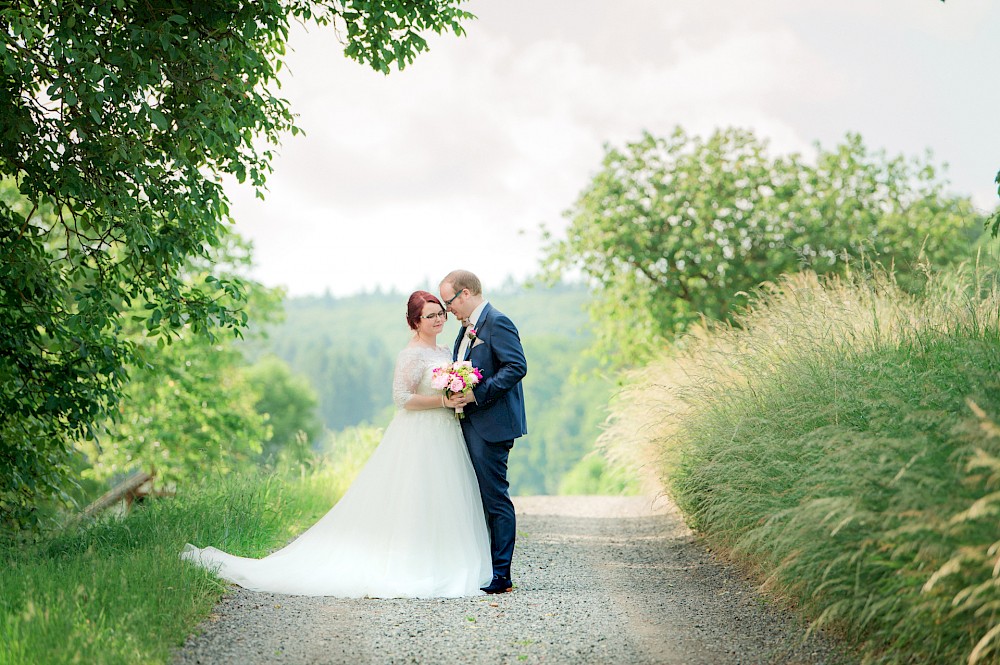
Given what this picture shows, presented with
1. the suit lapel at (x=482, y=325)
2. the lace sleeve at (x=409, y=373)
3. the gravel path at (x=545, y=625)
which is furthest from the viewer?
the lace sleeve at (x=409, y=373)

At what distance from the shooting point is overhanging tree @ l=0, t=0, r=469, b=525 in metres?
6.07

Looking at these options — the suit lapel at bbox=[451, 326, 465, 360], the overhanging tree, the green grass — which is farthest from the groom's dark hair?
the green grass

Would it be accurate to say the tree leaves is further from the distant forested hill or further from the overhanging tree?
the distant forested hill

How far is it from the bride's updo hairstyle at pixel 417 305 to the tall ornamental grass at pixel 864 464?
2204 millimetres

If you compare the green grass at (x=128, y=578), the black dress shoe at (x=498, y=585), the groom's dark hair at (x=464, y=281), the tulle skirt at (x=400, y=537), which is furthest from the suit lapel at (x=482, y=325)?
the green grass at (x=128, y=578)

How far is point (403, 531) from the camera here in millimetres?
6004

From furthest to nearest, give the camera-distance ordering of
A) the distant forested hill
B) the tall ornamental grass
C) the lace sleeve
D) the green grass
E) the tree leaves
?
1. the distant forested hill
2. the tree leaves
3. the lace sleeve
4. the green grass
5. the tall ornamental grass

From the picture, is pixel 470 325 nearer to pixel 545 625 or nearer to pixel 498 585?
pixel 498 585

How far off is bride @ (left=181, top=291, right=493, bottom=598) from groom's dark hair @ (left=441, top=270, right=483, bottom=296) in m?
0.32

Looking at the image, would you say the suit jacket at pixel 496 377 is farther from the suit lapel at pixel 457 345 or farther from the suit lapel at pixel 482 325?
the suit lapel at pixel 457 345

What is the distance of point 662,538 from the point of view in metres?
8.27

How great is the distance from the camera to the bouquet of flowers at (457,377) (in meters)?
5.80

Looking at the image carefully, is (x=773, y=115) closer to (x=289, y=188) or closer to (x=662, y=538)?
(x=662, y=538)

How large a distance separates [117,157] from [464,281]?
2560 mm
